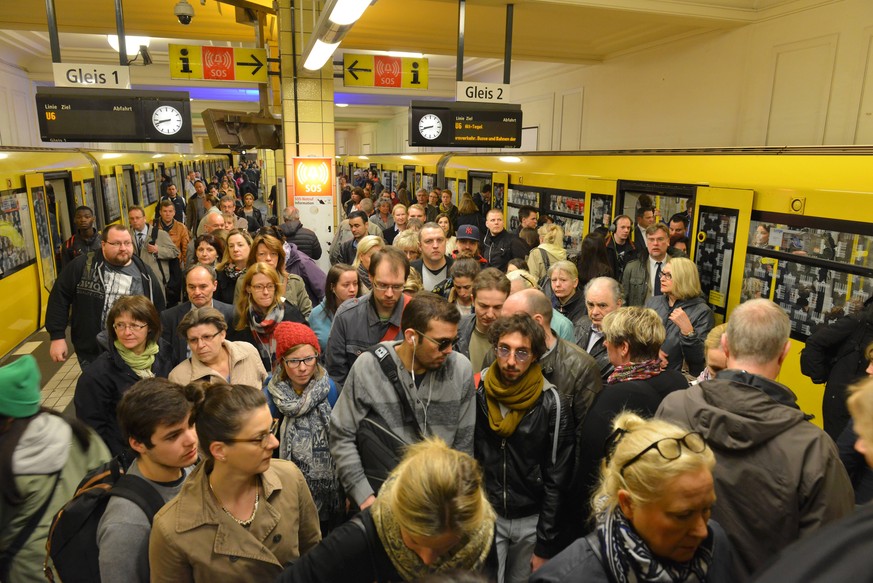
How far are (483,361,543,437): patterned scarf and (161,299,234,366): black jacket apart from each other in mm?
1943

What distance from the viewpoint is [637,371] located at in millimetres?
2402

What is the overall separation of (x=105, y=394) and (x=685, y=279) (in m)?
3.79

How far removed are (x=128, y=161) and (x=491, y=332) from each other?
12.1 m

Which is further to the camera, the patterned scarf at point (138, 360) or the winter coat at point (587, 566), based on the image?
the patterned scarf at point (138, 360)

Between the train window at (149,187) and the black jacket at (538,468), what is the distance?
43.1 ft

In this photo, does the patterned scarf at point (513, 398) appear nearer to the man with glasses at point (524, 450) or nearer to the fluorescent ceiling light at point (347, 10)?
the man with glasses at point (524, 450)

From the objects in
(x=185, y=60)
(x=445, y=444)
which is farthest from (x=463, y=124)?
(x=445, y=444)

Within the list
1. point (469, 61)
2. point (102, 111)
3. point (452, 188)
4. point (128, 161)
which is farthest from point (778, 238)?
point (128, 161)

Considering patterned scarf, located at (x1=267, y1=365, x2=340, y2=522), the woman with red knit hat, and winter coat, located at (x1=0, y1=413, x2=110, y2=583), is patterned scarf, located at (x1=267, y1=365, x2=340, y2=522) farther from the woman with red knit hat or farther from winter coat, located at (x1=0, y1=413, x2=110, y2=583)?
winter coat, located at (x1=0, y1=413, x2=110, y2=583)

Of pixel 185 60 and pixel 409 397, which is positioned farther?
pixel 185 60

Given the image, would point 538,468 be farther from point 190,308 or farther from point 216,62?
point 216,62

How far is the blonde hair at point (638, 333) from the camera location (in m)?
2.40

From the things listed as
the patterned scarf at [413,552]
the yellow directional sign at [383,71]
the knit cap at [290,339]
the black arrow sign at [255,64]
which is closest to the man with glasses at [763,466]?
the patterned scarf at [413,552]

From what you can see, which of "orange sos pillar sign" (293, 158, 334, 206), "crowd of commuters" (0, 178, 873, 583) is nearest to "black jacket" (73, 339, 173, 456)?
"crowd of commuters" (0, 178, 873, 583)
